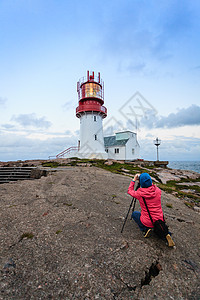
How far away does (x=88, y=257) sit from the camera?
11.7 feet

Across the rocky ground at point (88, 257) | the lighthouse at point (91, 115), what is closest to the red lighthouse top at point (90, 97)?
the lighthouse at point (91, 115)

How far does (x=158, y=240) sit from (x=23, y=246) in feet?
11.8

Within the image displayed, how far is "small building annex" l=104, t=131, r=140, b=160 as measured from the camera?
34647 millimetres

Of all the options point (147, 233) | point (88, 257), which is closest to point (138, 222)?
point (147, 233)

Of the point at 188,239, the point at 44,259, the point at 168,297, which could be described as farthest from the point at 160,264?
the point at 44,259

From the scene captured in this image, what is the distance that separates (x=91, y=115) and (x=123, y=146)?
9.96m

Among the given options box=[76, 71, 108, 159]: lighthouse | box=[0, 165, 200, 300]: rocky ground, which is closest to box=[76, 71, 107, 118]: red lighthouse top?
box=[76, 71, 108, 159]: lighthouse

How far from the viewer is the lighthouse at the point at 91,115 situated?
30.1 metres

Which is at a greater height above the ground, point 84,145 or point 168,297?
point 84,145

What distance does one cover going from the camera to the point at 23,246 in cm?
389

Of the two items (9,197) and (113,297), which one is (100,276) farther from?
(9,197)

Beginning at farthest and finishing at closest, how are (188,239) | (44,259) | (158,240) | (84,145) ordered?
(84,145)
(188,239)
(158,240)
(44,259)

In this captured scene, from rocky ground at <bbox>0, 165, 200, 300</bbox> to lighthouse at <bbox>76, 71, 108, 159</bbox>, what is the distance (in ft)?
80.4

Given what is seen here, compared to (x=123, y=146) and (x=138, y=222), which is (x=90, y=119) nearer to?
(x=123, y=146)
